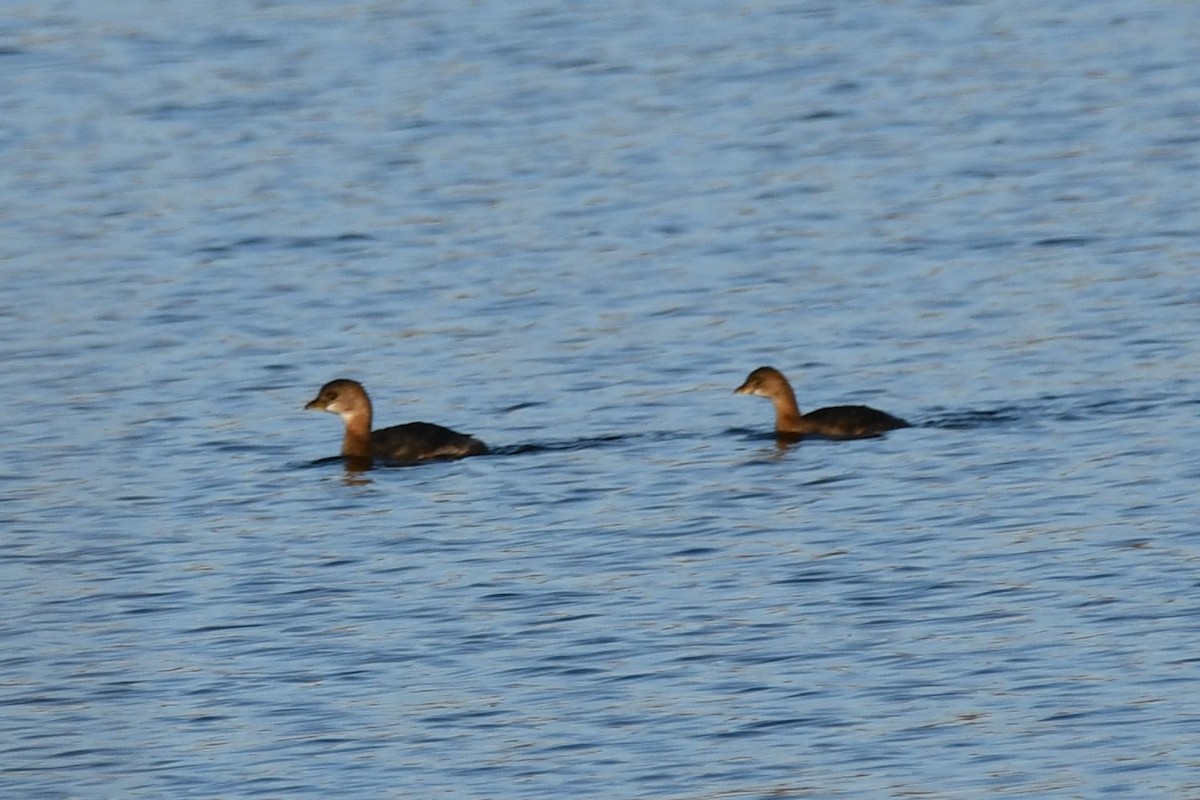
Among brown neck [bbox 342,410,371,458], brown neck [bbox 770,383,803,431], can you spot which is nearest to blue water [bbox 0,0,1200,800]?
brown neck [bbox 770,383,803,431]

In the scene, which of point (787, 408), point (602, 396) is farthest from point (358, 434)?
point (787, 408)

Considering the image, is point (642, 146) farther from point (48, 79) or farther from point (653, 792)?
point (653, 792)

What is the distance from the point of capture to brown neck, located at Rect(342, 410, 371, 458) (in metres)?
16.6

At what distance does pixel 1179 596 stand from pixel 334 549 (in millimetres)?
4472

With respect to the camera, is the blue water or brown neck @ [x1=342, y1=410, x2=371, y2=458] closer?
the blue water

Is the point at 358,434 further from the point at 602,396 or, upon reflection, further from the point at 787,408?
the point at 787,408

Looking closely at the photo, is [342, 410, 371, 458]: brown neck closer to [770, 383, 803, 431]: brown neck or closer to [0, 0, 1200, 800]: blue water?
[0, 0, 1200, 800]: blue water

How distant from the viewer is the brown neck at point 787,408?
54.1 feet

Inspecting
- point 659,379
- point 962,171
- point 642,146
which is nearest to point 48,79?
point 642,146

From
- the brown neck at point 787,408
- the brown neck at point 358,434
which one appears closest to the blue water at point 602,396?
the brown neck at point 787,408

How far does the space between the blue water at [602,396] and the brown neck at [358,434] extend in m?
0.35

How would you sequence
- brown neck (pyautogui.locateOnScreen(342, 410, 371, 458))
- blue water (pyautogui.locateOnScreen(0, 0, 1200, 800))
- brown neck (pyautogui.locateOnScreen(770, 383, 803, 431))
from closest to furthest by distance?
blue water (pyautogui.locateOnScreen(0, 0, 1200, 800)) → brown neck (pyautogui.locateOnScreen(770, 383, 803, 431)) → brown neck (pyautogui.locateOnScreen(342, 410, 371, 458))

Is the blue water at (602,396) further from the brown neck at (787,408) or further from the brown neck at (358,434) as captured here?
the brown neck at (358,434)

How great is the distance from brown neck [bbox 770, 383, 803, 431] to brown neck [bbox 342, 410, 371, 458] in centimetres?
246
